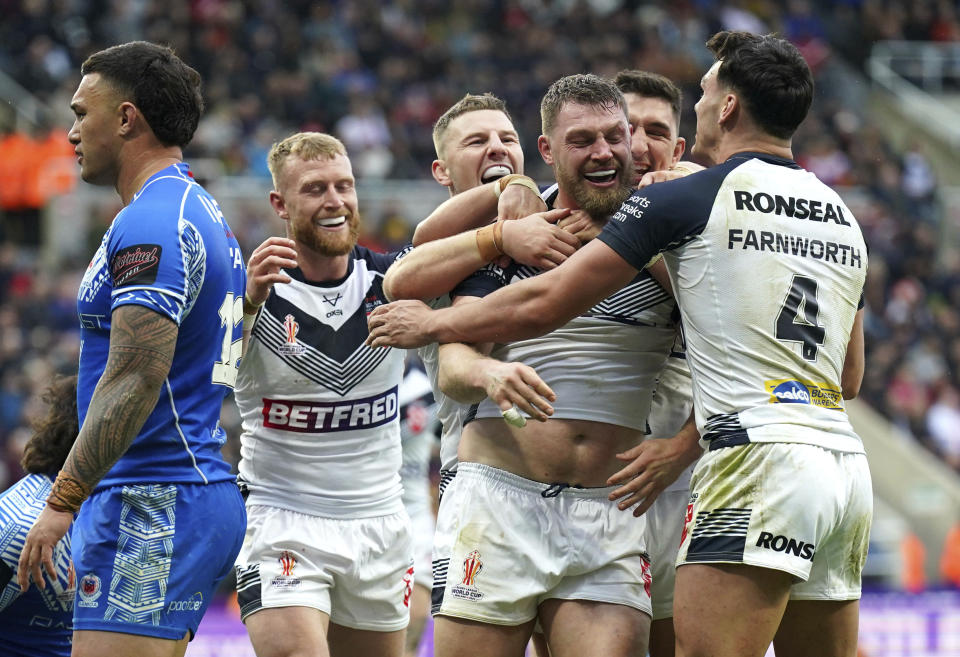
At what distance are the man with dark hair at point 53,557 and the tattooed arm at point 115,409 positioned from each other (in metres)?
0.70

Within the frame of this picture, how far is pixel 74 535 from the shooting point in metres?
4.51

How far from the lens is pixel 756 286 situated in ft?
13.9

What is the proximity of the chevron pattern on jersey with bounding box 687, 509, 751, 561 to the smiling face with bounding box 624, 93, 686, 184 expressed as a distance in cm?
179

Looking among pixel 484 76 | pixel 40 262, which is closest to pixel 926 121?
pixel 484 76

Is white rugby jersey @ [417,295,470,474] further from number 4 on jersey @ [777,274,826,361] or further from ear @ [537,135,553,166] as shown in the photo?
number 4 on jersey @ [777,274,826,361]

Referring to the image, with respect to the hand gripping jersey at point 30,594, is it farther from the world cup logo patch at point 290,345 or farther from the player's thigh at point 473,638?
the player's thigh at point 473,638

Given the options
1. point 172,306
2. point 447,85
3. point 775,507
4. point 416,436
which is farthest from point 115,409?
point 447,85

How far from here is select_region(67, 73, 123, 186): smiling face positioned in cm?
465

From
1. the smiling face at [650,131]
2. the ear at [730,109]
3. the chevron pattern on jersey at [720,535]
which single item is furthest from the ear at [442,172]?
the chevron pattern on jersey at [720,535]

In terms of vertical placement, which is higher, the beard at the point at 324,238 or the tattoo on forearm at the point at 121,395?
the beard at the point at 324,238

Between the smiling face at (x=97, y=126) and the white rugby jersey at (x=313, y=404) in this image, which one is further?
the white rugby jersey at (x=313, y=404)

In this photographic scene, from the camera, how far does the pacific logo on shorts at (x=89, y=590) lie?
14.3 feet

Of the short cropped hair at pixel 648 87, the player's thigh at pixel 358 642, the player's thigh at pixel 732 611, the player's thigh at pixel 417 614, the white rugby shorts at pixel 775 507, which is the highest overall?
the short cropped hair at pixel 648 87

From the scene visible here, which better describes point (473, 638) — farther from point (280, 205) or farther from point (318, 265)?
point (280, 205)
